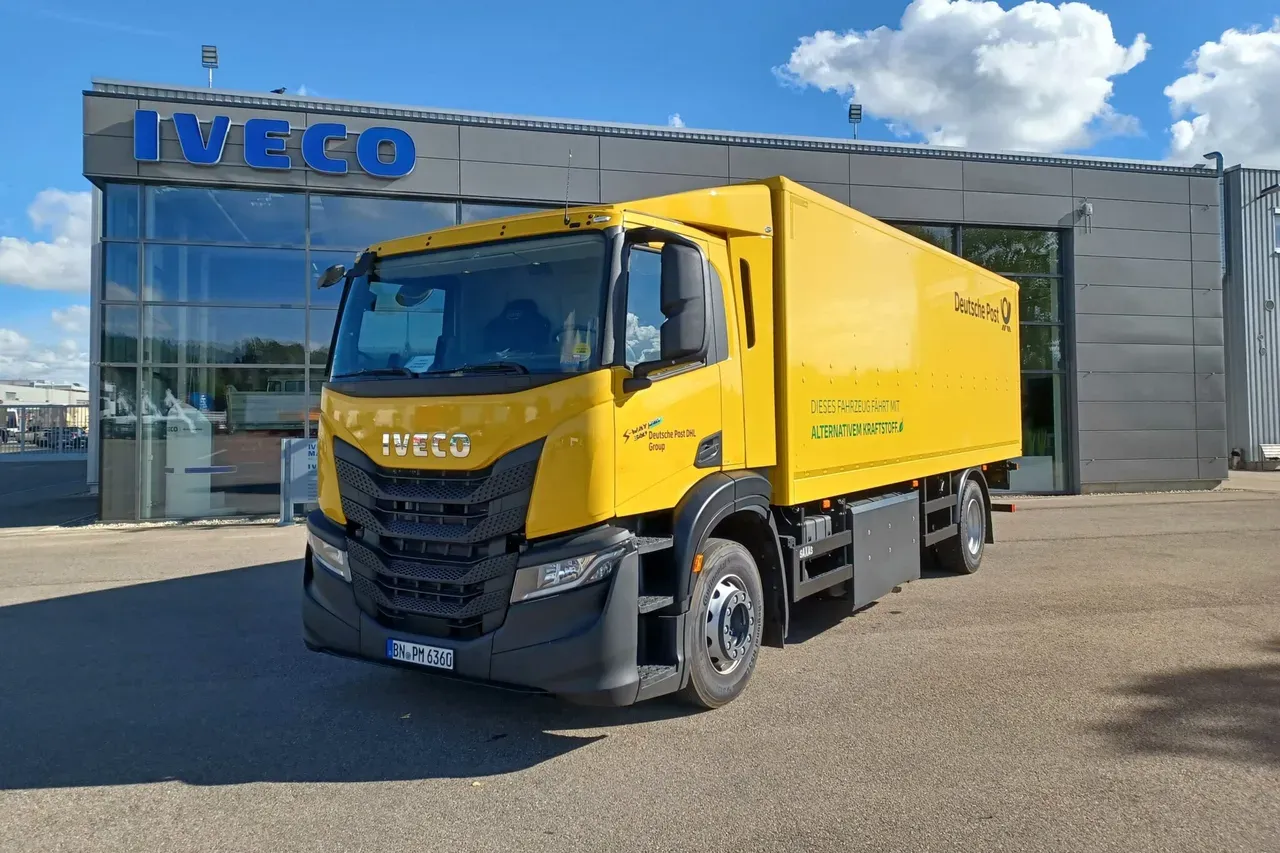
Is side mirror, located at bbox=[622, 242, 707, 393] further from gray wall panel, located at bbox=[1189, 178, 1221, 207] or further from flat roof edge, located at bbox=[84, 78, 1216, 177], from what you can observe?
gray wall panel, located at bbox=[1189, 178, 1221, 207]

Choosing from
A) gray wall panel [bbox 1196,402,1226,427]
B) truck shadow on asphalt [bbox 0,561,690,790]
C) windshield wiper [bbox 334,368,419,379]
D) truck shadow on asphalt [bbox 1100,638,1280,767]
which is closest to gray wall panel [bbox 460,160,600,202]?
truck shadow on asphalt [bbox 0,561,690,790]

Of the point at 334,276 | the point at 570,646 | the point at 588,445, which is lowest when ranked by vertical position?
the point at 570,646

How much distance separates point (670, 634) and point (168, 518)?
526 inches

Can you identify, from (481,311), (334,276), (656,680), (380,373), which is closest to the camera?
(656,680)

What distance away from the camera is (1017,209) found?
18.4m

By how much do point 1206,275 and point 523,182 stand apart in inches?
601

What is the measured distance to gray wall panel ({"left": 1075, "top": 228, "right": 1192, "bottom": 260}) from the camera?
18641mm

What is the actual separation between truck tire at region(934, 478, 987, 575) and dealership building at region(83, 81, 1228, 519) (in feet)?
28.8

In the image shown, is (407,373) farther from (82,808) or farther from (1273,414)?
(1273,414)

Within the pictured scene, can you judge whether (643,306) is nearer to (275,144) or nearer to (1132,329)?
(275,144)

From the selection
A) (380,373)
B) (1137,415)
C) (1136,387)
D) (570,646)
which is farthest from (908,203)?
(570,646)

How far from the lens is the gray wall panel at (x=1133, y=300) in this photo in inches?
736

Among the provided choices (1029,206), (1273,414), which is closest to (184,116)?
(1029,206)

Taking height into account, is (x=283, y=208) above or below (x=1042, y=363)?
above
